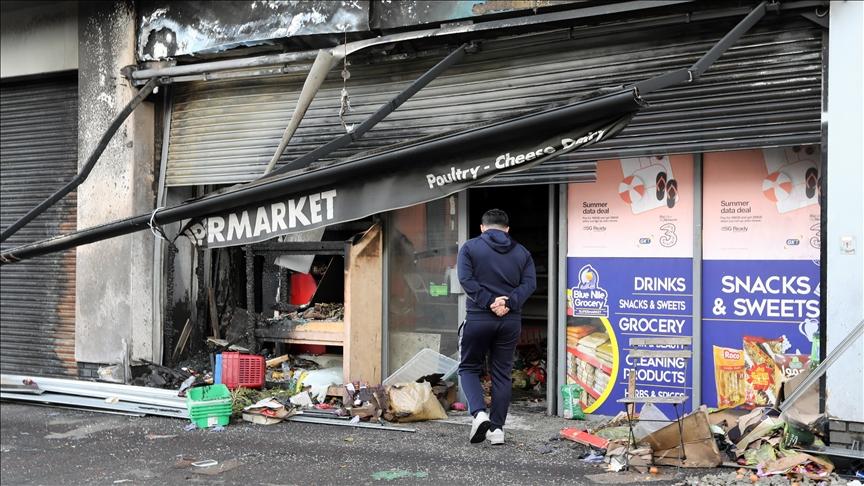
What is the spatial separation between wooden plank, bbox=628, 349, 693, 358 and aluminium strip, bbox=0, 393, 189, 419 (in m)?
4.17

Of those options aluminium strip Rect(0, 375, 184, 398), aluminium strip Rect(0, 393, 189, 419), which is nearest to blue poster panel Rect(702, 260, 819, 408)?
aluminium strip Rect(0, 393, 189, 419)

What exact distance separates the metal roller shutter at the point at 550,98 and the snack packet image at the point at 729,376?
1.71m

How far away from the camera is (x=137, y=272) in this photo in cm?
884

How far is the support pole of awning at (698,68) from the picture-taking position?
201 inches

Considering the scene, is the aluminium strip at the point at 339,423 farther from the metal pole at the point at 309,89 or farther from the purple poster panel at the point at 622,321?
the metal pole at the point at 309,89

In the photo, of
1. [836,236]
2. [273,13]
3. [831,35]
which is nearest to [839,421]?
[836,236]

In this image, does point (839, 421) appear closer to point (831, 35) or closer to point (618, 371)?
point (618, 371)

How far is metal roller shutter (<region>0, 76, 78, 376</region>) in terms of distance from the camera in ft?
31.2

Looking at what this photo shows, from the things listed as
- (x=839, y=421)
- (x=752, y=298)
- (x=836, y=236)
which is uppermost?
(x=836, y=236)

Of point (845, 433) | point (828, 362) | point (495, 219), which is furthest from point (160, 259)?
point (845, 433)

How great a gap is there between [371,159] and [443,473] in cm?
228

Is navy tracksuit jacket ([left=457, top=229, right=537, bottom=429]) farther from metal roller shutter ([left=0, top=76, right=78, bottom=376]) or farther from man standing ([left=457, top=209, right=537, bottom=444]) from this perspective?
metal roller shutter ([left=0, top=76, right=78, bottom=376])

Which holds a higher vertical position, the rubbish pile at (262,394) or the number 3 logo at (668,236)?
the number 3 logo at (668,236)

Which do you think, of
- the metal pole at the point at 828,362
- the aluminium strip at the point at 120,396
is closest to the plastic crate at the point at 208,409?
the aluminium strip at the point at 120,396
